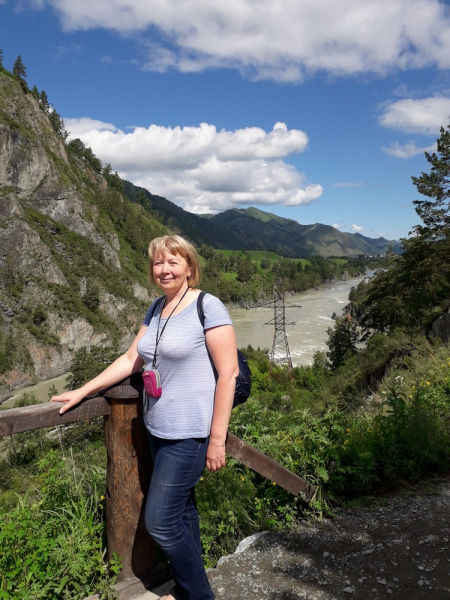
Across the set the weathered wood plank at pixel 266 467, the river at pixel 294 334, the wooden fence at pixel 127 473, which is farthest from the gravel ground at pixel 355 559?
the river at pixel 294 334

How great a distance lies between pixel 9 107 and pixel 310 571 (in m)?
120

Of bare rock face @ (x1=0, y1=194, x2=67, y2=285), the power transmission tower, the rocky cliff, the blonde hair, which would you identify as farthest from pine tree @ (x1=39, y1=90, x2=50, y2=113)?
the blonde hair

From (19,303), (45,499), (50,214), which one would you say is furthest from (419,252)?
(50,214)

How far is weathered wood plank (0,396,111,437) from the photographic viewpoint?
2.10 m

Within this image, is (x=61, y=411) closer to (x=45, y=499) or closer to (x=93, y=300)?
(x=45, y=499)

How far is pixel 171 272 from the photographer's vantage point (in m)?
2.41

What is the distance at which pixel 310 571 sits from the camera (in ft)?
8.34

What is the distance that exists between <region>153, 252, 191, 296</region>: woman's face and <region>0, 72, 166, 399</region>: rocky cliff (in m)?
71.1

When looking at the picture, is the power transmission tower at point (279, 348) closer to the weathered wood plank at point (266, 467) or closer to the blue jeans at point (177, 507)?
the weathered wood plank at point (266, 467)

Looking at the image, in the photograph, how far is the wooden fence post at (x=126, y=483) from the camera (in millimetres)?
2416

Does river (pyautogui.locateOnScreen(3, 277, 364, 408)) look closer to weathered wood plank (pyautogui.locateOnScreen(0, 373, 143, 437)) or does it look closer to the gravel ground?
the gravel ground

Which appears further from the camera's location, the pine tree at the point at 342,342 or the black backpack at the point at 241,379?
the pine tree at the point at 342,342

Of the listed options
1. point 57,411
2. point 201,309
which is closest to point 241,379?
point 201,309

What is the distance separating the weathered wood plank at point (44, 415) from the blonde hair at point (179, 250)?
90 centimetres
